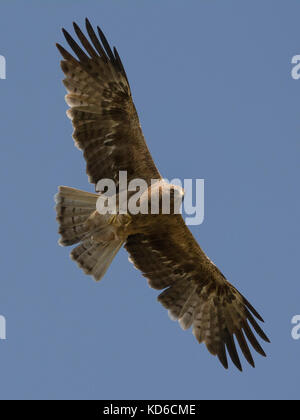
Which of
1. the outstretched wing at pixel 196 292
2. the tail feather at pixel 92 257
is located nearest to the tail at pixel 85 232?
the tail feather at pixel 92 257

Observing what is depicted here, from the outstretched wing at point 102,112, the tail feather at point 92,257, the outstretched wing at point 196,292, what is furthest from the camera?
the outstretched wing at point 196,292

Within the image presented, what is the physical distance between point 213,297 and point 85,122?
10.7 ft

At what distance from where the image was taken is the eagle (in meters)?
11.9

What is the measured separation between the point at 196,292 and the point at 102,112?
9.98ft

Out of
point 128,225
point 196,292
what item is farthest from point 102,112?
point 196,292

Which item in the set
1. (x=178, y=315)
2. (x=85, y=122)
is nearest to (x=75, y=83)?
(x=85, y=122)

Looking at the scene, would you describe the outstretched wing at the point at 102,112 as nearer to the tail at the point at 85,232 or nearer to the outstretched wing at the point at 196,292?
the tail at the point at 85,232

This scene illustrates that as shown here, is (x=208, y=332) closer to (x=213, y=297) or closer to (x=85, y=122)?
(x=213, y=297)

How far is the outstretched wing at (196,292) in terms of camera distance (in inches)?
498

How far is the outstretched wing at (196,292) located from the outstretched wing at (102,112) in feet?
4.15

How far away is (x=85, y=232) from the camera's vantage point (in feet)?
40.2

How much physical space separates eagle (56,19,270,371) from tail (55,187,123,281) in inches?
0.5

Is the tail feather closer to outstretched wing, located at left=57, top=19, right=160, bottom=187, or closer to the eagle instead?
the eagle

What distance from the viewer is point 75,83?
1194 centimetres
